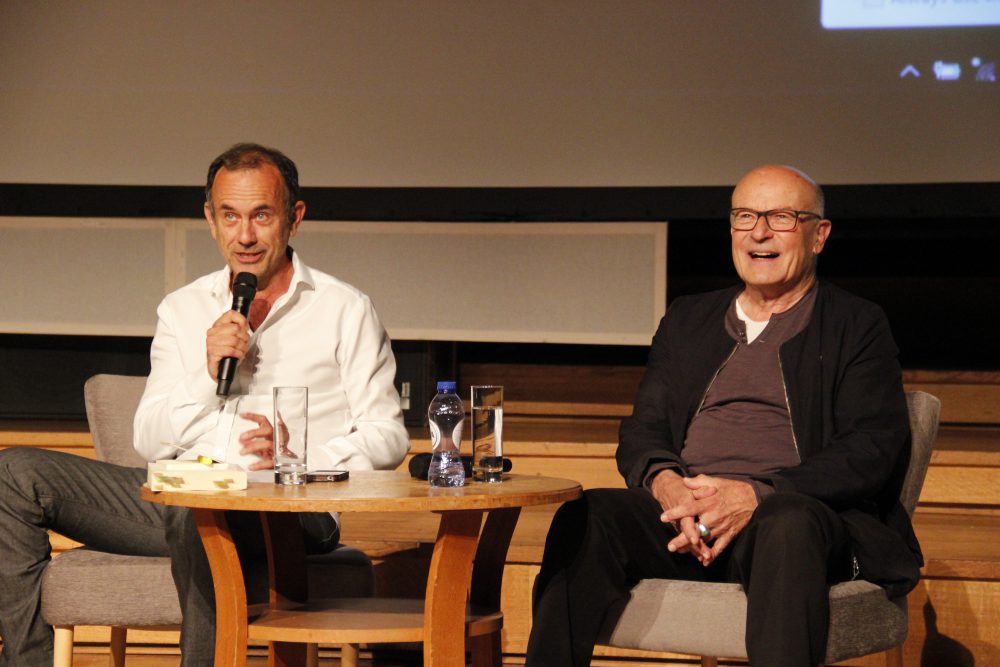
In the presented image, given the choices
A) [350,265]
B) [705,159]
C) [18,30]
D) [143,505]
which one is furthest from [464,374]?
[143,505]

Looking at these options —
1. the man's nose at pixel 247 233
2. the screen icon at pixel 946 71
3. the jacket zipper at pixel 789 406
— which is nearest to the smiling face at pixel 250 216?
the man's nose at pixel 247 233

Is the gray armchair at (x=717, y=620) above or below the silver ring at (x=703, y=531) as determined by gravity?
below

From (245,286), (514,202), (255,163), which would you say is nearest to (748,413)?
(245,286)

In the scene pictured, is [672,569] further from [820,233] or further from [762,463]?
[820,233]

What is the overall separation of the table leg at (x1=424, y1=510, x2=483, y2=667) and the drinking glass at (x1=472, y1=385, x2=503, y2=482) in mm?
182

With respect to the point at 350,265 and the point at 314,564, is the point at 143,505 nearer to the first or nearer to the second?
the point at 314,564

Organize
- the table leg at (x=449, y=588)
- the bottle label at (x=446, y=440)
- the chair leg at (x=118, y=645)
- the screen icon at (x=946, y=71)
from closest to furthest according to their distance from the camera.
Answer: the table leg at (x=449, y=588) → the bottle label at (x=446, y=440) → the chair leg at (x=118, y=645) → the screen icon at (x=946, y=71)

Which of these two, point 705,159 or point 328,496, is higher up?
point 705,159

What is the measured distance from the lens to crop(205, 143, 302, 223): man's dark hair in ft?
7.80

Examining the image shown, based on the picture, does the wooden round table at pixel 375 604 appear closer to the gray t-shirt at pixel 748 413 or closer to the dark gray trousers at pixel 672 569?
the dark gray trousers at pixel 672 569

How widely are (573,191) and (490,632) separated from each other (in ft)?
8.28

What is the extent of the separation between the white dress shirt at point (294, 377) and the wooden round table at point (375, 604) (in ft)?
0.86

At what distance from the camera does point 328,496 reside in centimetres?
175

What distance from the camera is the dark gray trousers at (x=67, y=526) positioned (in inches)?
88.5
